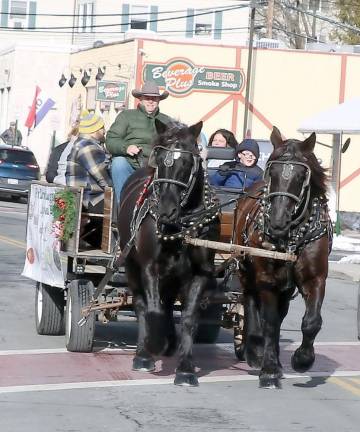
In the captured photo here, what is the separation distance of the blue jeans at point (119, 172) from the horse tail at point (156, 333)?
1.82 m

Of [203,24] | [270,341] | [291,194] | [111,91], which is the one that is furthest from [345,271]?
[203,24]

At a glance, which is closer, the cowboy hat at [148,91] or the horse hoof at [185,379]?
the horse hoof at [185,379]

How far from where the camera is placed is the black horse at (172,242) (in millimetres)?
9898

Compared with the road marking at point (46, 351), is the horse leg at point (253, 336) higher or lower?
higher

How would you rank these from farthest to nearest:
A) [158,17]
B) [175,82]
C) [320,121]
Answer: [158,17] → [175,82] → [320,121]

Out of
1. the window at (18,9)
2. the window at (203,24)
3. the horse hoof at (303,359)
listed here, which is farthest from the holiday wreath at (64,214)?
the window at (18,9)

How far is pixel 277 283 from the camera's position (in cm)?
1010

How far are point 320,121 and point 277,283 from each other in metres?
20.5

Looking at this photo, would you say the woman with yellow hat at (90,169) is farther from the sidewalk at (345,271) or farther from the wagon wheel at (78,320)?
the sidewalk at (345,271)

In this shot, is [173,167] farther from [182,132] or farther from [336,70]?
[336,70]

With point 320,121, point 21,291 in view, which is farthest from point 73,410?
point 320,121

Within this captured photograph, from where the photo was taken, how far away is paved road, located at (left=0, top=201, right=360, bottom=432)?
8508 mm

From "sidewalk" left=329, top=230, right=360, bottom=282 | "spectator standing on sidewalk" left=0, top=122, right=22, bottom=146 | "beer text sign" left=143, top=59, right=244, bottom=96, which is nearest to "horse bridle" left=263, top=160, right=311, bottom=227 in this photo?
"sidewalk" left=329, top=230, right=360, bottom=282

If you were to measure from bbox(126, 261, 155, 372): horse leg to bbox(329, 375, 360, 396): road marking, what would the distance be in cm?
158
